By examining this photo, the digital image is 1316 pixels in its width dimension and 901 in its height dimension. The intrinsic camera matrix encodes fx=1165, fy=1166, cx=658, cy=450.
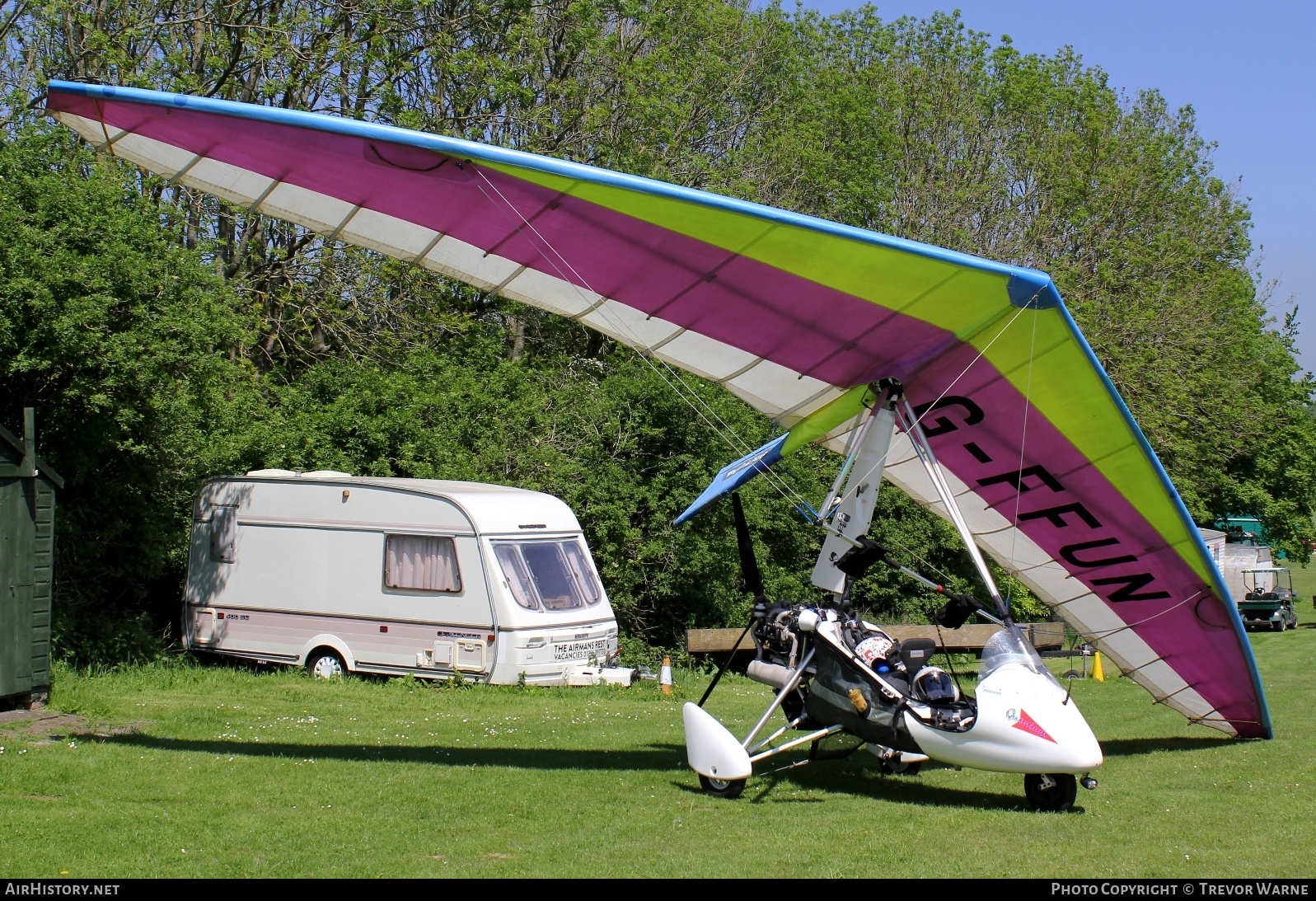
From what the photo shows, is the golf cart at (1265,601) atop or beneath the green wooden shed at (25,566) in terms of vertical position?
beneath

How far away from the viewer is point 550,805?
733 cm

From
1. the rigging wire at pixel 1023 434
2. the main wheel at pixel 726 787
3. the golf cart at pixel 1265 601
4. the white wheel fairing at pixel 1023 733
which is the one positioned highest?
the rigging wire at pixel 1023 434

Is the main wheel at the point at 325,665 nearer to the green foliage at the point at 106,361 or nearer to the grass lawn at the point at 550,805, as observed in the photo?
the green foliage at the point at 106,361

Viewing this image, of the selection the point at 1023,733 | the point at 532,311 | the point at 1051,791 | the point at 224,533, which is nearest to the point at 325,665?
the point at 224,533

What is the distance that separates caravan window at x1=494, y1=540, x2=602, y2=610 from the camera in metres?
14.1

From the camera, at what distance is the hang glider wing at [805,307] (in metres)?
6.94

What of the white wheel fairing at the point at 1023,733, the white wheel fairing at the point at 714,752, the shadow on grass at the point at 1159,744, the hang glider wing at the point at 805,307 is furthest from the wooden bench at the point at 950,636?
the white wheel fairing at the point at 1023,733

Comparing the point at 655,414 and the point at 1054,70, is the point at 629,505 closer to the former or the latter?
the point at 655,414

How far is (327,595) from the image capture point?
1486 centimetres

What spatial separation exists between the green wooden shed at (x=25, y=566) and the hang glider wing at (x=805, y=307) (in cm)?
382

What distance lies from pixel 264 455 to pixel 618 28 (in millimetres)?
13961

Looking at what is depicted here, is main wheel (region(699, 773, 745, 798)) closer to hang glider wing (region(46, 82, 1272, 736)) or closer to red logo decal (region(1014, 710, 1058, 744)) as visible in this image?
red logo decal (region(1014, 710, 1058, 744))

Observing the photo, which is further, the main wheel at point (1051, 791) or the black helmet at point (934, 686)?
the black helmet at point (934, 686)

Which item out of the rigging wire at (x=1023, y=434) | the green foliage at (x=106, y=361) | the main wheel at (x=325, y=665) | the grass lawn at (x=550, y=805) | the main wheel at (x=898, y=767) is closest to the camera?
the grass lawn at (x=550, y=805)
